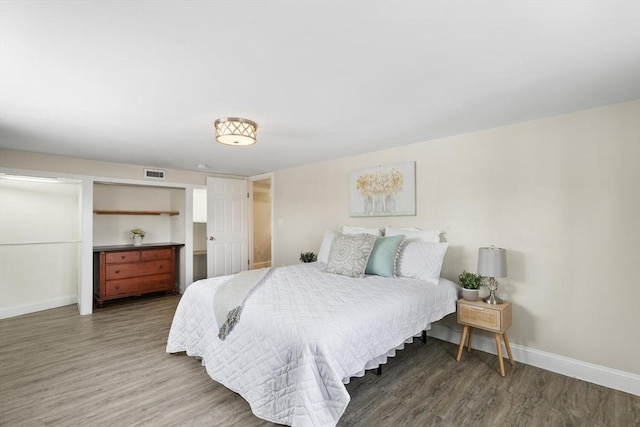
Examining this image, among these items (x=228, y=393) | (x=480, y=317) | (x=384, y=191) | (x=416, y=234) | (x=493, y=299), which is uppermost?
(x=384, y=191)

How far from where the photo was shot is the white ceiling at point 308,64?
1287 mm

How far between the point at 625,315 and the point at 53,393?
4316 mm

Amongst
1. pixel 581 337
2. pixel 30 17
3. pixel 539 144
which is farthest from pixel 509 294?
pixel 30 17

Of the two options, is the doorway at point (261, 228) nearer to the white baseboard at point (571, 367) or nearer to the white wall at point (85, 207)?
the white wall at point (85, 207)


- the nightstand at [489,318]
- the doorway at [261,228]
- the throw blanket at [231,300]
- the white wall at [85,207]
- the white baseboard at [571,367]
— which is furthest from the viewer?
the doorway at [261,228]

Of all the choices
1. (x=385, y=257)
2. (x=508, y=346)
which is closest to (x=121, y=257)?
(x=385, y=257)

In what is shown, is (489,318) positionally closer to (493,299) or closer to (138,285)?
(493,299)

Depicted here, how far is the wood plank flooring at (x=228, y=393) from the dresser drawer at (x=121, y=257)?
1.55m

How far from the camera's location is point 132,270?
4.72 metres

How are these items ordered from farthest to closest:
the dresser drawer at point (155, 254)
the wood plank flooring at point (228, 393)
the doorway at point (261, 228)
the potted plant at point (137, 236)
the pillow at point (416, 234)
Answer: the doorway at point (261, 228)
the potted plant at point (137, 236)
the dresser drawer at point (155, 254)
the pillow at point (416, 234)
the wood plank flooring at point (228, 393)

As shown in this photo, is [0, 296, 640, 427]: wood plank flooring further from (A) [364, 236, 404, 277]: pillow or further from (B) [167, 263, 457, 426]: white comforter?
(A) [364, 236, 404, 277]: pillow

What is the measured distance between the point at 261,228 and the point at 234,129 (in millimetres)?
5138

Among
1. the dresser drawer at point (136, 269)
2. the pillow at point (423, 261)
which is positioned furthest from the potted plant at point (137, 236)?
the pillow at point (423, 261)

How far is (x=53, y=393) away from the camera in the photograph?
2186 millimetres
